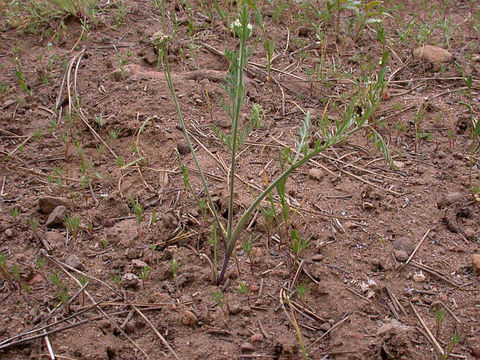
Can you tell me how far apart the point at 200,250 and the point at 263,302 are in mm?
429

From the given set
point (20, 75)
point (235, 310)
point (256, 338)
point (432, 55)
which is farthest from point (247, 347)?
point (432, 55)

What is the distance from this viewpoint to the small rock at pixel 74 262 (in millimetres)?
2295

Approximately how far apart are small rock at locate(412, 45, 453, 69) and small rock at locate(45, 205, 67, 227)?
289cm

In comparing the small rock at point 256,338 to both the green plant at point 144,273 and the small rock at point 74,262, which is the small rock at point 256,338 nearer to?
the green plant at point 144,273

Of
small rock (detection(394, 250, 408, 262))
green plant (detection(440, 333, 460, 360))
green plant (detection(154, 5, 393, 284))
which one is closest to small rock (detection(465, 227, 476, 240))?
small rock (detection(394, 250, 408, 262))

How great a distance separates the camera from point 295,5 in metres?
4.32

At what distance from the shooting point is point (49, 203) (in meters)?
2.56

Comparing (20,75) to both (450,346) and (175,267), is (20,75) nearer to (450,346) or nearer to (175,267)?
(175,267)

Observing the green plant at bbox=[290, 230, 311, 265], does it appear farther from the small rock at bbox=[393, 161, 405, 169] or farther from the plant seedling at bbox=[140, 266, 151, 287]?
the small rock at bbox=[393, 161, 405, 169]

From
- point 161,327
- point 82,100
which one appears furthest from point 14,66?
point 161,327

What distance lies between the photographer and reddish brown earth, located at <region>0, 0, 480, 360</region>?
6.72 feet

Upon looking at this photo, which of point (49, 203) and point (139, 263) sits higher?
point (49, 203)

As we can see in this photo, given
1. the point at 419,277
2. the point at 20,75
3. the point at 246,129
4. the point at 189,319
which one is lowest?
the point at 419,277

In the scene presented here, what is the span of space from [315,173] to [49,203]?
1489 mm
